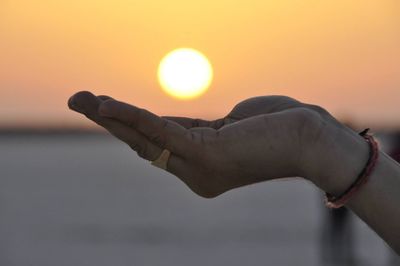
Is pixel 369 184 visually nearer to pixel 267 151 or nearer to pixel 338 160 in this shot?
pixel 338 160

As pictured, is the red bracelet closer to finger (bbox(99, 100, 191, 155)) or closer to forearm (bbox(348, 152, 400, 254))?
forearm (bbox(348, 152, 400, 254))

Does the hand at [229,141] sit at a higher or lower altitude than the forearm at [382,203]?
higher

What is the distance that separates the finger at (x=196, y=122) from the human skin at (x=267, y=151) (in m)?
0.12

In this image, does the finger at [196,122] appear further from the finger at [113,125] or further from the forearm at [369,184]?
the forearm at [369,184]

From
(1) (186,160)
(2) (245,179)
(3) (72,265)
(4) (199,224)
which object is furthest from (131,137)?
(4) (199,224)

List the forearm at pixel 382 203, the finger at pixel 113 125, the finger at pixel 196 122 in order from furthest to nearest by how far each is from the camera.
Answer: the finger at pixel 196 122 < the finger at pixel 113 125 < the forearm at pixel 382 203

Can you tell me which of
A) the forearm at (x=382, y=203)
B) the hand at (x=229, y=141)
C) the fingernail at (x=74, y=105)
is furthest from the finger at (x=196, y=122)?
the forearm at (x=382, y=203)

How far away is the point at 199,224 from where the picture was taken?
15.1 metres

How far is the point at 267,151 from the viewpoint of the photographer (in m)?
1.86

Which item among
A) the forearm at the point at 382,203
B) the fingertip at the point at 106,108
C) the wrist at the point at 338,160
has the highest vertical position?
the fingertip at the point at 106,108

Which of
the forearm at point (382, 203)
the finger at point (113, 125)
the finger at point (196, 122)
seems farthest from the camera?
the finger at point (196, 122)

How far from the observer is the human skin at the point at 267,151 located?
1821 millimetres

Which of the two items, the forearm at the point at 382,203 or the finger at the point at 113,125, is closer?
the forearm at the point at 382,203

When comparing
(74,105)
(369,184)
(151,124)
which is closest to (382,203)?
(369,184)
